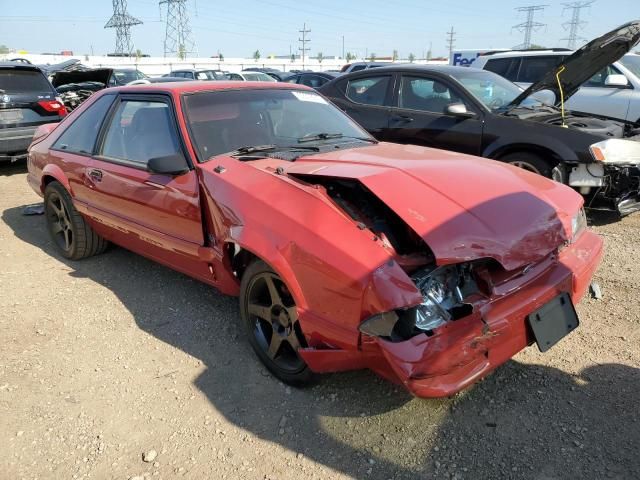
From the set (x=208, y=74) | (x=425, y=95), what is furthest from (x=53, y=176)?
(x=208, y=74)

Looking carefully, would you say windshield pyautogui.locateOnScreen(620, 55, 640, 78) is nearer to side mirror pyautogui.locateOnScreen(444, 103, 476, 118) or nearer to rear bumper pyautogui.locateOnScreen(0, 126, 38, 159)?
side mirror pyautogui.locateOnScreen(444, 103, 476, 118)

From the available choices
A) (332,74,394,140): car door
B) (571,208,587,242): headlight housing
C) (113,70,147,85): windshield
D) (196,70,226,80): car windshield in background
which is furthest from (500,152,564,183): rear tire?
(196,70,226,80): car windshield in background

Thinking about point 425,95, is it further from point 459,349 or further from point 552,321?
point 459,349

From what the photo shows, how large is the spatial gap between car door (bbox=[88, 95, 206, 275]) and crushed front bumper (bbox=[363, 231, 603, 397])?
1568 millimetres

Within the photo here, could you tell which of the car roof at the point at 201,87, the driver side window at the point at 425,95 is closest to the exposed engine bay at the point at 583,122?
the driver side window at the point at 425,95

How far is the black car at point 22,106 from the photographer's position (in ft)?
25.0

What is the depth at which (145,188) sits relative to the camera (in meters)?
3.39

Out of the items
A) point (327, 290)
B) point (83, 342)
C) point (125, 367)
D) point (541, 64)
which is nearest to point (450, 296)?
point (327, 290)

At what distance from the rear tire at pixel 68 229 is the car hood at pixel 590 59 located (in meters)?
4.66

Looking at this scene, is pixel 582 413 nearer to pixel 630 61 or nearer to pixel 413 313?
pixel 413 313

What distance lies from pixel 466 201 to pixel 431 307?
23.5 inches

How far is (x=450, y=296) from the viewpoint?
228cm

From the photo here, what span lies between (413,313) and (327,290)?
0.40 metres

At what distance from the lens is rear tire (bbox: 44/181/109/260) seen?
173 inches
